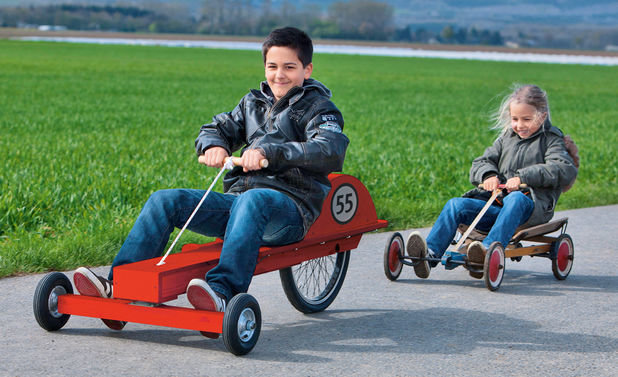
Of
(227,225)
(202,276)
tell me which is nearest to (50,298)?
(202,276)

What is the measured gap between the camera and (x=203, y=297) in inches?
169

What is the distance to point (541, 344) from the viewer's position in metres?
4.83

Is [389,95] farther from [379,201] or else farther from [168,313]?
[168,313]

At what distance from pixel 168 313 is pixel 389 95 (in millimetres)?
35048

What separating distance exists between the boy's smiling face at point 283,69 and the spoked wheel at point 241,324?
1318mm

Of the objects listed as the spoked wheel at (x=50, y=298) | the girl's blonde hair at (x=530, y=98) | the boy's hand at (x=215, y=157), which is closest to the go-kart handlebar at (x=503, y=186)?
the girl's blonde hair at (x=530, y=98)

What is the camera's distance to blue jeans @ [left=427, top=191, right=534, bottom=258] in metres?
6.14

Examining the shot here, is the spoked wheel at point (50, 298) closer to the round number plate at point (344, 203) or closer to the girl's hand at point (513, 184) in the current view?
the round number plate at point (344, 203)

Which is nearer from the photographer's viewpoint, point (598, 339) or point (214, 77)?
point (598, 339)

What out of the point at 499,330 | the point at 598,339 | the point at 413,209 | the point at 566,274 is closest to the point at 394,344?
the point at 499,330

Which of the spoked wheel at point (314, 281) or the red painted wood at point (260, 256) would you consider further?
the spoked wheel at point (314, 281)

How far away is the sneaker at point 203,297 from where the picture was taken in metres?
4.25

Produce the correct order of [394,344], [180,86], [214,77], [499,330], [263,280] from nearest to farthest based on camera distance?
[394,344], [499,330], [263,280], [180,86], [214,77]

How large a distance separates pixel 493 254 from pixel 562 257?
855mm
